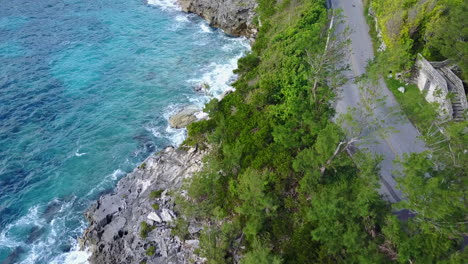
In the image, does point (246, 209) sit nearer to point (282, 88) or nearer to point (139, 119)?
point (282, 88)

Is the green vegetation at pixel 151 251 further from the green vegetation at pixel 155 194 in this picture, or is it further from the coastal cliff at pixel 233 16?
the coastal cliff at pixel 233 16

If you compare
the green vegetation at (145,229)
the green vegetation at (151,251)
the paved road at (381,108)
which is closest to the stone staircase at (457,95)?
the paved road at (381,108)

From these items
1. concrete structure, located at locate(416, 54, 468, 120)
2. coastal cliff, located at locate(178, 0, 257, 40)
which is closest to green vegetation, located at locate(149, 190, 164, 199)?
concrete structure, located at locate(416, 54, 468, 120)

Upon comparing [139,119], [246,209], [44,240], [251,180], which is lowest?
[44,240]

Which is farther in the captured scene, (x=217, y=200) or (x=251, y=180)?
(x=217, y=200)

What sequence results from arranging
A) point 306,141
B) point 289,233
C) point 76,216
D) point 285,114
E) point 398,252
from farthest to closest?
1. point 76,216
2. point 285,114
3. point 306,141
4. point 289,233
5. point 398,252

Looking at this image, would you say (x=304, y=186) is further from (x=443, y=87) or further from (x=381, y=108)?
(x=443, y=87)

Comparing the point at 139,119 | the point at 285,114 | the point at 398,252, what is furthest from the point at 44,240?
the point at 398,252

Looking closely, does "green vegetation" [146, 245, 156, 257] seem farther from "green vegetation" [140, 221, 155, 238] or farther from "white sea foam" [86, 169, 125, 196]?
"white sea foam" [86, 169, 125, 196]
